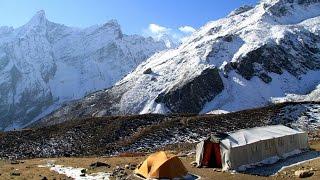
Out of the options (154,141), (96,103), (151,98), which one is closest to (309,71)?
(151,98)

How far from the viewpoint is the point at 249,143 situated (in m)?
39.8

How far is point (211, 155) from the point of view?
40625 mm

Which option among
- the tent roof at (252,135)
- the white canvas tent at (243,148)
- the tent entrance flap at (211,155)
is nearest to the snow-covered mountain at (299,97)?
the tent roof at (252,135)

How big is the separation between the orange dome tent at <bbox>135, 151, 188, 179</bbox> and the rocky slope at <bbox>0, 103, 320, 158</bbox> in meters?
22.2

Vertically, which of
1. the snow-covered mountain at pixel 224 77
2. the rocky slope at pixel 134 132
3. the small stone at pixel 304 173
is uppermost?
the snow-covered mountain at pixel 224 77

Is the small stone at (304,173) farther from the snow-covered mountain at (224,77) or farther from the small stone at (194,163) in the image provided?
the snow-covered mountain at (224,77)

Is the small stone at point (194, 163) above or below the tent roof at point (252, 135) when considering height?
below

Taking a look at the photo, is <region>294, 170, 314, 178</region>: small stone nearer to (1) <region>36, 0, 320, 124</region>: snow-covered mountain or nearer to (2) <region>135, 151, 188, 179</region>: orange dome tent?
(2) <region>135, 151, 188, 179</region>: orange dome tent

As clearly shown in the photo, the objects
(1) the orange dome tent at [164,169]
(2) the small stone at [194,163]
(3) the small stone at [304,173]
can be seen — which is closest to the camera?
(3) the small stone at [304,173]

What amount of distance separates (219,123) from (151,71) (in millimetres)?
98784

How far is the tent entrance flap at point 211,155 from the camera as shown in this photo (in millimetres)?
40188

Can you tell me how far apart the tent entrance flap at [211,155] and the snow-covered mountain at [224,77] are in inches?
3481

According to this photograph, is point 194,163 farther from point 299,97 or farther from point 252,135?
point 299,97

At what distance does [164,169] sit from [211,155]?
5.72m
